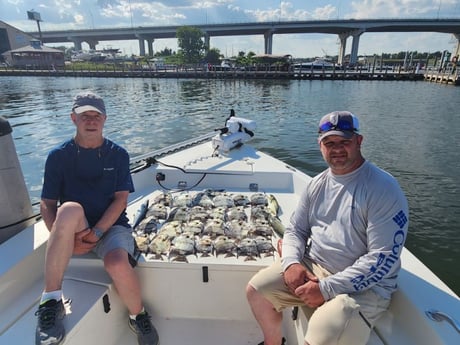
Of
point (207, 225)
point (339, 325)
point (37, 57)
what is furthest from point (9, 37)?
point (339, 325)

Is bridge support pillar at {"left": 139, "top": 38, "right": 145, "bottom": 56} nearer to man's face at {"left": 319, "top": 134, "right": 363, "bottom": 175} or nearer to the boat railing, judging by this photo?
the boat railing

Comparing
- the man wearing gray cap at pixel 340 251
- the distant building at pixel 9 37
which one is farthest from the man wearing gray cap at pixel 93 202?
the distant building at pixel 9 37

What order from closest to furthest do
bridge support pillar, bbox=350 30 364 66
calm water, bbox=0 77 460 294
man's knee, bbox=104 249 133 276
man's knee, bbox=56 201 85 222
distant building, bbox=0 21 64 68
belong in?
1. man's knee, bbox=56 201 85 222
2. man's knee, bbox=104 249 133 276
3. calm water, bbox=0 77 460 294
4. distant building, bbox=0 21 64 68
5. bridge support pillar, bbox=350 30 364 66

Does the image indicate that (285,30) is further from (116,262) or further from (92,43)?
(116,262)

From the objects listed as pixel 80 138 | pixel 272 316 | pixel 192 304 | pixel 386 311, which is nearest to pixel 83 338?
pixel 192 304

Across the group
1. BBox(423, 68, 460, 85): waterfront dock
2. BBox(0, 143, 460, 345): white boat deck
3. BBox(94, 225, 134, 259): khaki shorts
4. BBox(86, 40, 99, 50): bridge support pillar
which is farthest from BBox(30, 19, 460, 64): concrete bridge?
BBox(94, 225, 134, 259): khaki shorts

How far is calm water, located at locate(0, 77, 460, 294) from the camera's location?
590 centimetres

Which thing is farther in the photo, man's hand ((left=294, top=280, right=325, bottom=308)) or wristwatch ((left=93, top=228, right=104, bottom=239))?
wristwatch ((left=93, top=228, right=104, bottom=239))

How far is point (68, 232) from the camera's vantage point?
1.92 m

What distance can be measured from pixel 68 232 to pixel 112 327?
803mm

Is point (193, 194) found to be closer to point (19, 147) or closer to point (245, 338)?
point (245, 338)

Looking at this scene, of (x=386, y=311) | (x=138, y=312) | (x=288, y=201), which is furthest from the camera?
(x=288, y=201)

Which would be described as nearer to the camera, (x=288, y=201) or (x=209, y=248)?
(x=209, y=248)

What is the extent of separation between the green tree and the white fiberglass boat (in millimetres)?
65928
